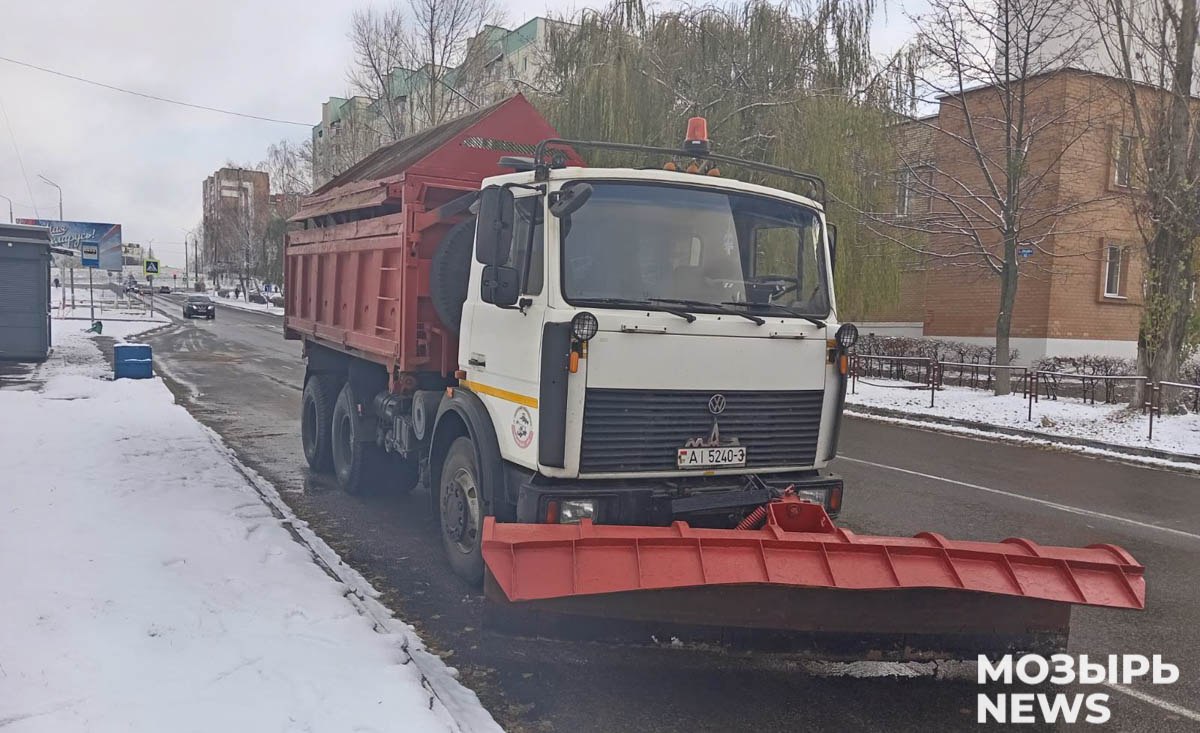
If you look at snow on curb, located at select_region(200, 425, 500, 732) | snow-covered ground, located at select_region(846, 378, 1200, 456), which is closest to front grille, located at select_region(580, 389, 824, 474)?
snow on curb, located at select_region(200, 425, 500, 732)

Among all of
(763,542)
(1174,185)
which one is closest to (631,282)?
(763,542)

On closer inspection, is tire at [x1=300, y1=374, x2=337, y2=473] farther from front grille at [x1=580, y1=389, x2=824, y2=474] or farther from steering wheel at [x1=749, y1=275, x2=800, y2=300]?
steering wheel at [x1=749, y1=275, x2=800, y2=300]

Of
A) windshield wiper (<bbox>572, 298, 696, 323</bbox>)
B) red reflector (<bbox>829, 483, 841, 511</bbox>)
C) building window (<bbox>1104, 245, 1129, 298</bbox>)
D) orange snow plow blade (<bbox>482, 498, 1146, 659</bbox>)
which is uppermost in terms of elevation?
building window (<bbox>1104, 245, 1129, 298</bbox>)

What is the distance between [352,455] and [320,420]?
1146 mm

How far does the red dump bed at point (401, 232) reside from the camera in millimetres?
6242

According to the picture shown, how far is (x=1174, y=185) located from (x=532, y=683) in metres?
15.2

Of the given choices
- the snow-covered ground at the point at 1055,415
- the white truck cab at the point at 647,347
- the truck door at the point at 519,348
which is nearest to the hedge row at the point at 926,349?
the snow-covered ground at the point at 1055,415

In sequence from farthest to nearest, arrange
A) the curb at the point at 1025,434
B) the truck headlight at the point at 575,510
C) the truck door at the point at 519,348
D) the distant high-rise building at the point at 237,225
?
the distant high-rise building at the point at 237,225, the curb at the point at 1025,434, the truck door at the point at 519,348, the truck headlight at the point at 575,510

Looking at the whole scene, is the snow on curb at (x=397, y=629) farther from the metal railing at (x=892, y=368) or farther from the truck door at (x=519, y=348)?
the metal railing at (x=892, y=368)

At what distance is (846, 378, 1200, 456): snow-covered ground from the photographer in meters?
13.6

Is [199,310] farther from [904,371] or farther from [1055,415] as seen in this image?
[1055,415]

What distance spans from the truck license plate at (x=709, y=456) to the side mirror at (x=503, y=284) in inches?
50.1

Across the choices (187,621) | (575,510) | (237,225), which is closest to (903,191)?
(575,510)

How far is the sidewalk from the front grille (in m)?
9.79
